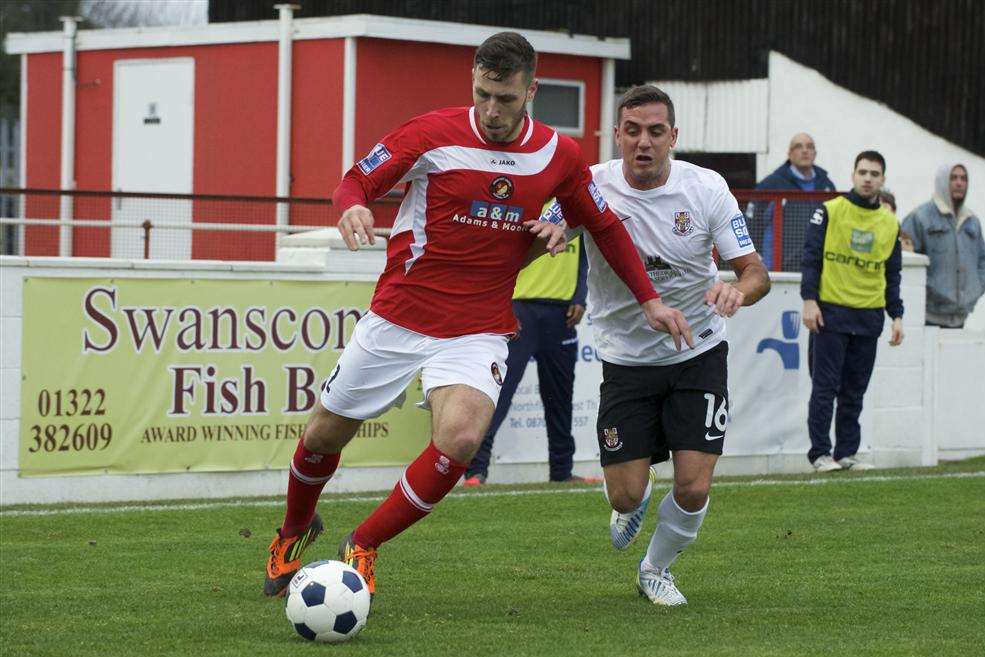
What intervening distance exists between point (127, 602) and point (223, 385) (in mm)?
4451

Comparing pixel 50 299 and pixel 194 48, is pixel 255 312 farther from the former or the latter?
pixel 194 48

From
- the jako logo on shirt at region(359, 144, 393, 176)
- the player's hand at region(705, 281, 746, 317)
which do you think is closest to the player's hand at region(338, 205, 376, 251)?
the jako logo on shirt at region(359, 144, 393, 176)

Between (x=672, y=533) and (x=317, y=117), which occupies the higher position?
(x=317, y=117)

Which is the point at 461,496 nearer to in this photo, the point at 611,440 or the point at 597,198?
the point at 611,440

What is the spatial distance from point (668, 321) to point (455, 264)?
91cm

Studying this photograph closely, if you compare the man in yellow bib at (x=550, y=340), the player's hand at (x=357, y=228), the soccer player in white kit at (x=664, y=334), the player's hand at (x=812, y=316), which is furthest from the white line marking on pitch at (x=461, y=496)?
the player's hand at (x=357, y=228)

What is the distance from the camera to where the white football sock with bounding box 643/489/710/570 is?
723cm

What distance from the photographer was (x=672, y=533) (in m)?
7.23

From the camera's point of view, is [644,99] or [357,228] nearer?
[357,228]

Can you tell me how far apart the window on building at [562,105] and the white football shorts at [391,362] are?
14329mm

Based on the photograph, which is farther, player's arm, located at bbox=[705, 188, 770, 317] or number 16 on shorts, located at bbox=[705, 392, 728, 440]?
number 16 on shorts, located at bbox=[705, 392, 728, 440]

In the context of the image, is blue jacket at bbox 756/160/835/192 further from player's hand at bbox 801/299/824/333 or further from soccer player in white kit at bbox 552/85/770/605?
soccer player in white kit at bbox 552/85/770/605

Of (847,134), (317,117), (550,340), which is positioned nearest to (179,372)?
(550,340)

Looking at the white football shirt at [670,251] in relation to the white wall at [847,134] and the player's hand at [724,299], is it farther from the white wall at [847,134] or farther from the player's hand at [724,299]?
the white wall at [847,134]
